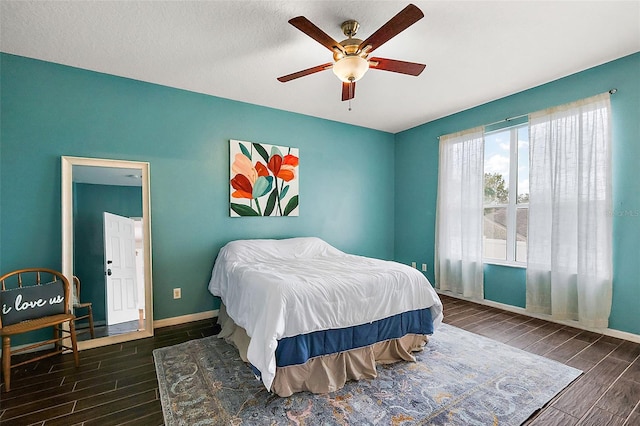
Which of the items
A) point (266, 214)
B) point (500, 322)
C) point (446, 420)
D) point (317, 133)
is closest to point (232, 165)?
point (266, 214)

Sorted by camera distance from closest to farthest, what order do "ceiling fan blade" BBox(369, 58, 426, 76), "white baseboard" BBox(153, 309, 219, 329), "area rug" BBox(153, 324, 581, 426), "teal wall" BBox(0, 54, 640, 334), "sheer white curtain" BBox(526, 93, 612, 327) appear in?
"area rug" BBox(153, 324, 581, 426), "ceiling fan blade" BBox(369, 58, 426, 76), "teal wall" BBox(0, 54, 640, 334), "sheer white curtain" BBox(526, 93, 612, 327), "white baseboard" BBox(153, 309, 219, 329)

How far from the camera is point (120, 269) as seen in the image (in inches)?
119

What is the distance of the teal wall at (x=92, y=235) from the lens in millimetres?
2816

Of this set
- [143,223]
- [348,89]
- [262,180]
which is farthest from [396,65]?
[143,223]

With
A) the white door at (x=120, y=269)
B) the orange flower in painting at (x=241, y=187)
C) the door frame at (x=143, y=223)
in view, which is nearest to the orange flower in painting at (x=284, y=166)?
the orange flower in painting at (x=241, y=187)

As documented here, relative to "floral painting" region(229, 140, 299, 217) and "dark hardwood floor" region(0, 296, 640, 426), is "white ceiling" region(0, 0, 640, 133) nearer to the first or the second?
"floral painting" region(229, 140, 299, 217)

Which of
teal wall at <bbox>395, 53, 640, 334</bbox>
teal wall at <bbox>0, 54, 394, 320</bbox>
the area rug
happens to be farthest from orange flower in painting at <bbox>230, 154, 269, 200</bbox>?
teal wall at <bbox>395, 53, 640, 334</bbox>

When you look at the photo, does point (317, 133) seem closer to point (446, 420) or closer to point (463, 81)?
point (463, 81)

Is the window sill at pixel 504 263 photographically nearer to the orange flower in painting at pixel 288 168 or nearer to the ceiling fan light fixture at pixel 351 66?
the orange flower in painting at pixel 288 168

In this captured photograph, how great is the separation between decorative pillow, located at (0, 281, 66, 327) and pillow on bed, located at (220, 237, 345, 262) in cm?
142

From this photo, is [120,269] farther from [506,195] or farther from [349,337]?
[506,195]

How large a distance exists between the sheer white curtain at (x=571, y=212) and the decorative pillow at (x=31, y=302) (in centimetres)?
480

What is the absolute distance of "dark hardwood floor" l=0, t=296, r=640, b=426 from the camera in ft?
5.91

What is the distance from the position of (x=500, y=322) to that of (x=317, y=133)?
341 centimetres
